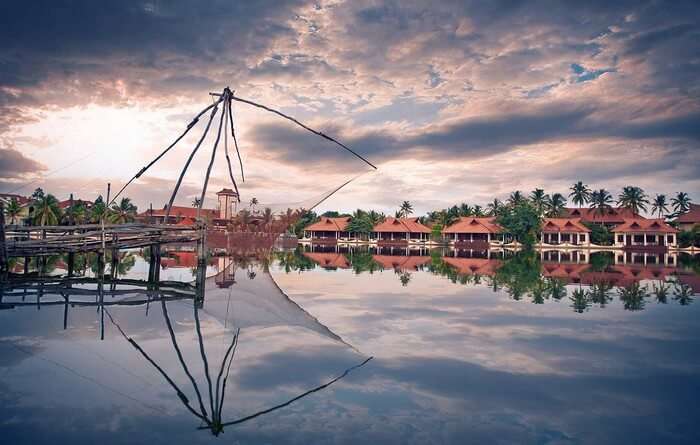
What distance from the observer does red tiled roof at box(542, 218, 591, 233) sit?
56.0 m

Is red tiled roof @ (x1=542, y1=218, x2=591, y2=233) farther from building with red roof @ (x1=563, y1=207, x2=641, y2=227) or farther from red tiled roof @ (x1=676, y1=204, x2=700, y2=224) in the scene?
red tiled roof @ (x1=676, y1=204, x2=700, y2=224)

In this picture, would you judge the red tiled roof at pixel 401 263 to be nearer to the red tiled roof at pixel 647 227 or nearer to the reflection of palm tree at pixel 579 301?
the reflection of palm tree at pixel 579 301

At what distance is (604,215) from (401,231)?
32.2 m

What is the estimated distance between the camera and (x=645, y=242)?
5606 cm

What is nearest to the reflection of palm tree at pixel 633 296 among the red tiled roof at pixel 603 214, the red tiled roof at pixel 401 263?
the red tiled roof at pixel 401 263

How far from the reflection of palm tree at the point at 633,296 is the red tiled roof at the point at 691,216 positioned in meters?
62.5

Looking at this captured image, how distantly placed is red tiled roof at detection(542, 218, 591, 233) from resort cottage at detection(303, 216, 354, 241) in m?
27.0

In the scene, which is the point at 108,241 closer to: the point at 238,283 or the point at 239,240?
the point at 238,283

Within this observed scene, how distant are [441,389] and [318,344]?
7.05ft

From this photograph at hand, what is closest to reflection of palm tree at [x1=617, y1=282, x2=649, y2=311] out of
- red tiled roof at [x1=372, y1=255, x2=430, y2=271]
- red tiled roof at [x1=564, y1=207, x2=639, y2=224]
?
red tiled roof at [x1=372, y1=255, x2=430, y2=271]

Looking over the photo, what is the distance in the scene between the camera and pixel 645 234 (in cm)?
5522

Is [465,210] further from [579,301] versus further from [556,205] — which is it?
[579,301]

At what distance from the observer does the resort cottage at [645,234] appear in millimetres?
54719

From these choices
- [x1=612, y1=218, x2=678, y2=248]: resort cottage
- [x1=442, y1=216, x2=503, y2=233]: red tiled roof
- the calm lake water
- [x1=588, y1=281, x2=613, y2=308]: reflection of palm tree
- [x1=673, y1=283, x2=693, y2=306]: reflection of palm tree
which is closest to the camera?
the calm lake water
